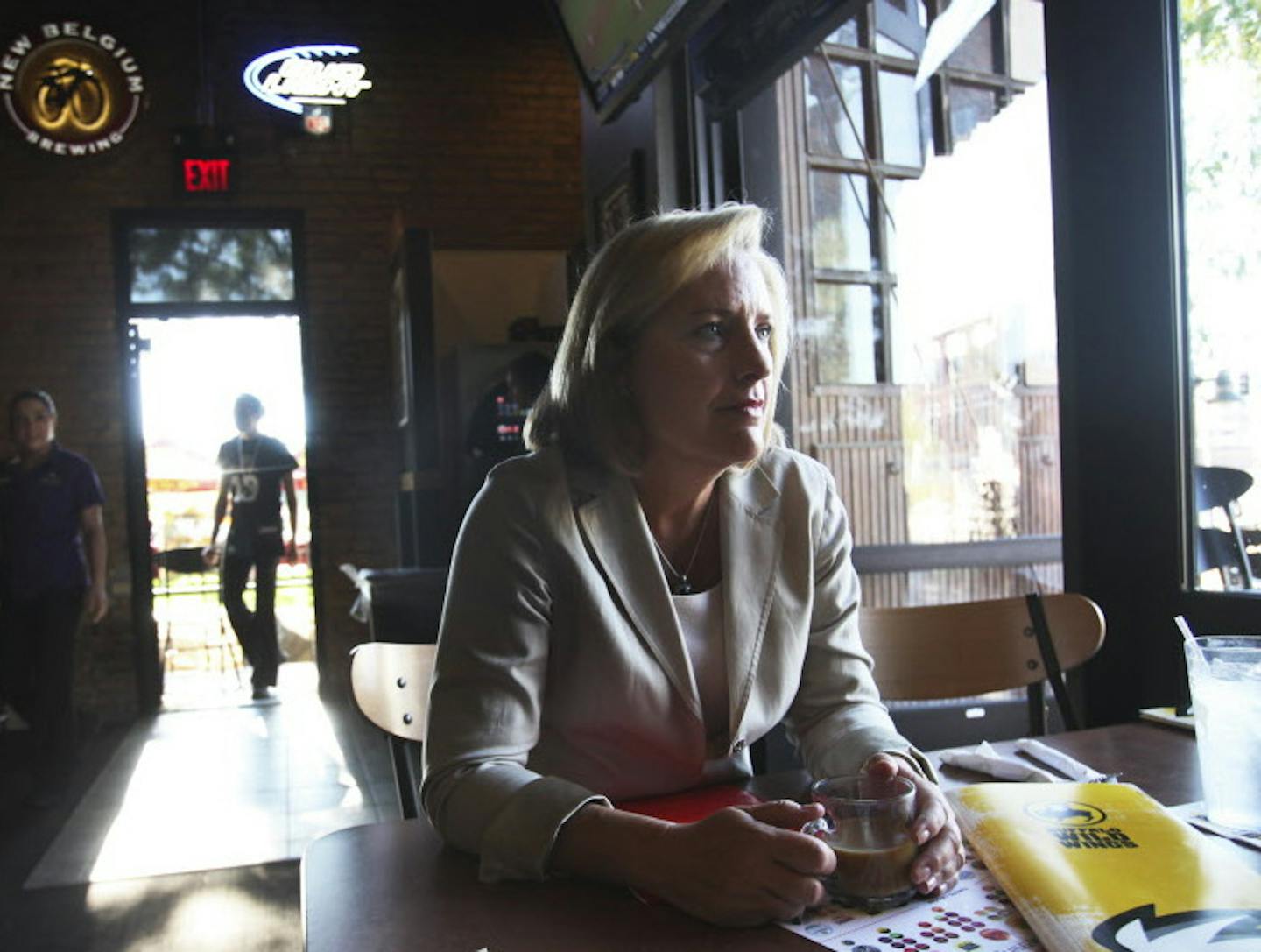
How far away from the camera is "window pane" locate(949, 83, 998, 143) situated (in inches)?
109

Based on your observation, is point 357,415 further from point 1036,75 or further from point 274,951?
point 1036,75

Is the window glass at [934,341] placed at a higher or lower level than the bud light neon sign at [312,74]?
lower

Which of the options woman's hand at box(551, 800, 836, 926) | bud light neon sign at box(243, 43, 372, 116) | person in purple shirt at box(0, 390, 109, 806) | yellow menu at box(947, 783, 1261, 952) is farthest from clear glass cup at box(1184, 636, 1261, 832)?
bud light neon sign at box(243, 43, 372, 116)

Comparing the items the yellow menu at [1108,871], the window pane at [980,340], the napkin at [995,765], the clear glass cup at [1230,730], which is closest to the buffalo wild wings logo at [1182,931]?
the yellow menu at [1108,871]

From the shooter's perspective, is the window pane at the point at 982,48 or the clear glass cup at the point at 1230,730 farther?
the window pane at the point at 982,48

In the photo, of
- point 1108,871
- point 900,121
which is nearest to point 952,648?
point 1108,871

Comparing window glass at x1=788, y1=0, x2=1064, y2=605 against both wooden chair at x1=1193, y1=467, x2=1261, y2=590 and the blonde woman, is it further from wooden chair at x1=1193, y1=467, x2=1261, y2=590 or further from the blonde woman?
the blonde woman

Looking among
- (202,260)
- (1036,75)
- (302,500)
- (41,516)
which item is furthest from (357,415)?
(1036,75)

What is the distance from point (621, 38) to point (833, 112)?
0.66 metres

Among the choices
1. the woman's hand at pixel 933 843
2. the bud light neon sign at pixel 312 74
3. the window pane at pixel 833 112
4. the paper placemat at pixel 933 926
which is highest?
the bud light neon sign at pixel 312 74

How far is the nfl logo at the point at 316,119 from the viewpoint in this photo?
6520 mm

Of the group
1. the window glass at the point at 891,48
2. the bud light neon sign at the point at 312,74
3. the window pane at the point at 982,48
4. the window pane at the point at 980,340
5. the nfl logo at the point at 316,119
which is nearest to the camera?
the window pane at the point at 980,340

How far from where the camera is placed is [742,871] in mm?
840

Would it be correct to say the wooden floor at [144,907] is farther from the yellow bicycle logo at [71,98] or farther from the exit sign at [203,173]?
the yellow bicycle logo at [71,98]
